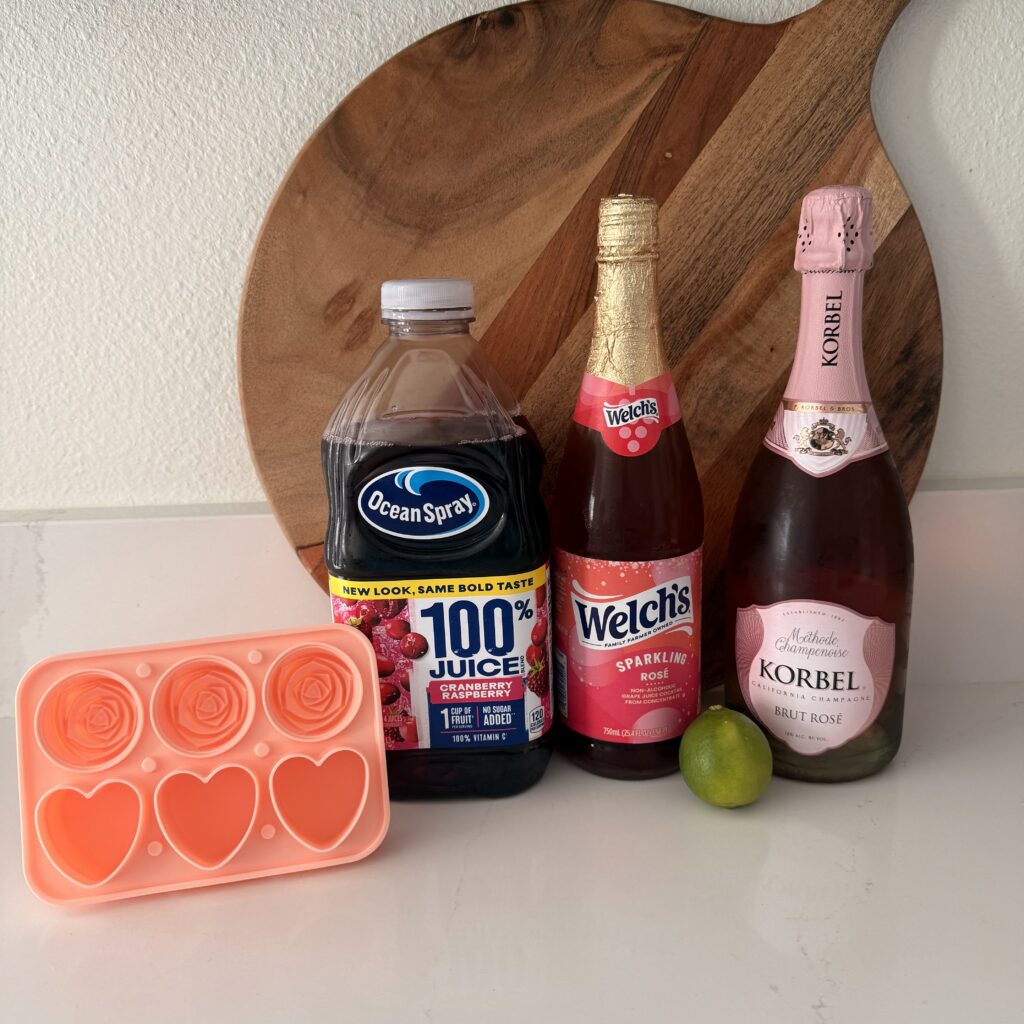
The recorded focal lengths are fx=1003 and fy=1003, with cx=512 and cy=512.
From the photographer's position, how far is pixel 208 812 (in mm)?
651

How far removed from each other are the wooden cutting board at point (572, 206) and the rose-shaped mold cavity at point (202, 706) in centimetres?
18

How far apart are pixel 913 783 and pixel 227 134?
2.39 feet

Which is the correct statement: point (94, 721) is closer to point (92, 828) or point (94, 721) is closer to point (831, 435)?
point (92, 828)

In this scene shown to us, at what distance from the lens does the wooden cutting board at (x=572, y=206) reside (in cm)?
77

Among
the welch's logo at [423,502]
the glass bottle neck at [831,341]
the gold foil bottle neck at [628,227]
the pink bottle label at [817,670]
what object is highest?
the gold foil bottle neck at [628,227]

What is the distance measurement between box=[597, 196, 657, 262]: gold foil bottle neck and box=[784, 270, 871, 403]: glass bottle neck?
0.12 m

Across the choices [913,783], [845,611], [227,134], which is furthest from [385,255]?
[913,783]

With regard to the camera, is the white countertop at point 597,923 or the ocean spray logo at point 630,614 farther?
the ocean spray logo at point 630,614

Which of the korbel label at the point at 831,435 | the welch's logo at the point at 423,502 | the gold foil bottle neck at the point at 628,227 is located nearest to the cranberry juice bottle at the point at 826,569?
the korbel label at the point at 831,435

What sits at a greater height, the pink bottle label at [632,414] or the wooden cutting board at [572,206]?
the wooden cutting board at [572,206]

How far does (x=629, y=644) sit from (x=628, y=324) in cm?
23

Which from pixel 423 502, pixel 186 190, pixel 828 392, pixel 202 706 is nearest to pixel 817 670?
pixel 828 392

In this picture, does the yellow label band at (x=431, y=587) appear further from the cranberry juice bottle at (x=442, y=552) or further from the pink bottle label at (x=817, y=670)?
the pink bottle label at (x=817, y=670)

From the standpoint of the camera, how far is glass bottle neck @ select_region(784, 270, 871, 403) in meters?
0.69
